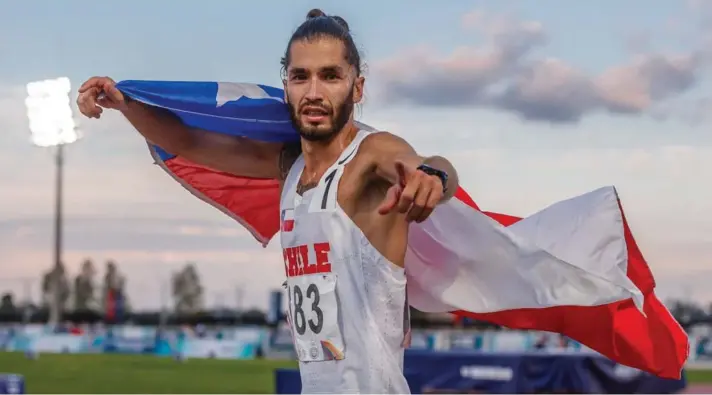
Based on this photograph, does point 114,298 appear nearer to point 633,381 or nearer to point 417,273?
point 633,381

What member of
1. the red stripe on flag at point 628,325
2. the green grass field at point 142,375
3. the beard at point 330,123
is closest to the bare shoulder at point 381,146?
the beard at point 330,123

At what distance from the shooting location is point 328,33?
3.95 meters

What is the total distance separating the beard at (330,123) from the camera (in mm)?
3926

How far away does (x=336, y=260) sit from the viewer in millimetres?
3889

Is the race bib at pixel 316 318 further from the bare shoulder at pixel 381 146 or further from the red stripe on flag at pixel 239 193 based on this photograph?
the red stripe on flag at pixel 239 193

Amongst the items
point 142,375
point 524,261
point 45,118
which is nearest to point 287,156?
point 524,261

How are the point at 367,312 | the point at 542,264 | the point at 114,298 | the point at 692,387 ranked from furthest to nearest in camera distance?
the point at 114,298, the point at 692,387, the point at 542,264, the point at 367,312

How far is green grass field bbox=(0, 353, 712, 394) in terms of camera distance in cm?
2075

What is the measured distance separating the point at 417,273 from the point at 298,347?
2.09 feet

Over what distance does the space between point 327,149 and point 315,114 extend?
19 cm

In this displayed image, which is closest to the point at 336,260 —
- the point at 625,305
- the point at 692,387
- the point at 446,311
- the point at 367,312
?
the point at 367,312

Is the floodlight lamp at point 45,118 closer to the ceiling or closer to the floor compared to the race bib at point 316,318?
closer to the ceiling

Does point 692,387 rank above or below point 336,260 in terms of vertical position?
below

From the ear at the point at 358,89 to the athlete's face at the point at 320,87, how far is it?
0.8 inches
